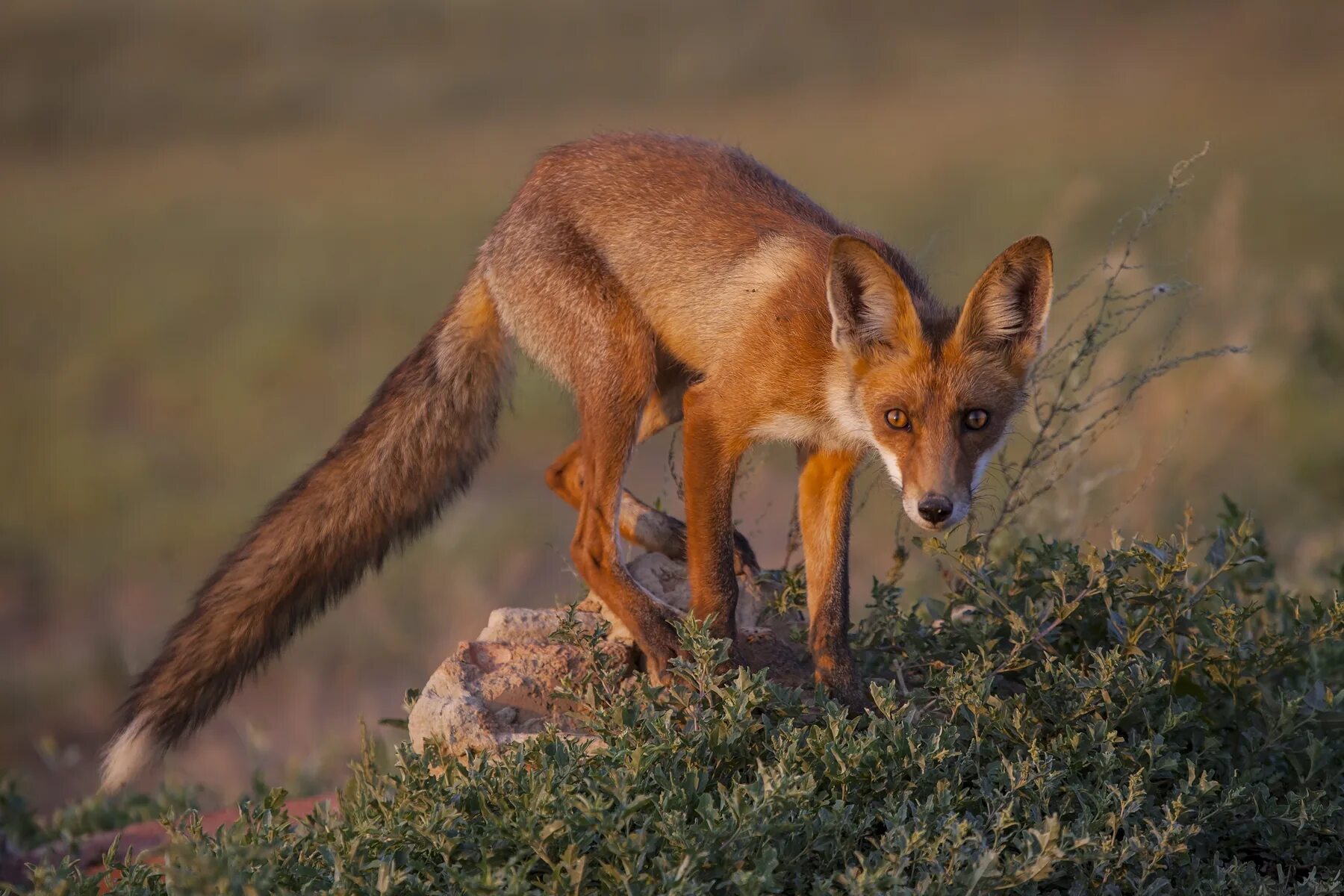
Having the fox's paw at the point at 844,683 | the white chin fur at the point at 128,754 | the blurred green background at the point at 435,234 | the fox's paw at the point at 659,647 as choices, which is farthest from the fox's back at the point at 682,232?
the white chin fur at the point at 128,754

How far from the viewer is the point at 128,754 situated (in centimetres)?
536

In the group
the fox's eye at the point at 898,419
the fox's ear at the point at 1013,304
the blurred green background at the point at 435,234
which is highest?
the fox's ear at the point at 1013,304

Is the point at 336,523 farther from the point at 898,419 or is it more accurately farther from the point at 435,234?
the point at 435,234

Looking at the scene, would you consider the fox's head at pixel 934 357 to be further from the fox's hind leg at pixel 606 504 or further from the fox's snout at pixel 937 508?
the fox's hind leg at pixel 606 504

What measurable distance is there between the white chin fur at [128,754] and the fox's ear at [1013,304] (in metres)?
3.51

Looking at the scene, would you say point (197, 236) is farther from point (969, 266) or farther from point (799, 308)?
point (799, 308)

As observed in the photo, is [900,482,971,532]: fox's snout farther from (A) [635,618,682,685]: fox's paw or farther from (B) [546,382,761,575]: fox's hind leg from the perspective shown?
(B) [546,382,761,575]: fox's hind leg

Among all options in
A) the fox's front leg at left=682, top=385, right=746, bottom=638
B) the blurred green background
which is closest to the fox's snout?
the fox's front leg at left=682, top=385, right=746, bottom=638

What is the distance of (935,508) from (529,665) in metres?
1.62

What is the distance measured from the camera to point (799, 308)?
17.3ft

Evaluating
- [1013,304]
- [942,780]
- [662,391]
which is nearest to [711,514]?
[662,391]

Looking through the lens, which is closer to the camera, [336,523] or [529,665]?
[529,665]

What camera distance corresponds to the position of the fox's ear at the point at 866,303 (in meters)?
4.86

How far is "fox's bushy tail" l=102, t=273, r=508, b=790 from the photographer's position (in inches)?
215
